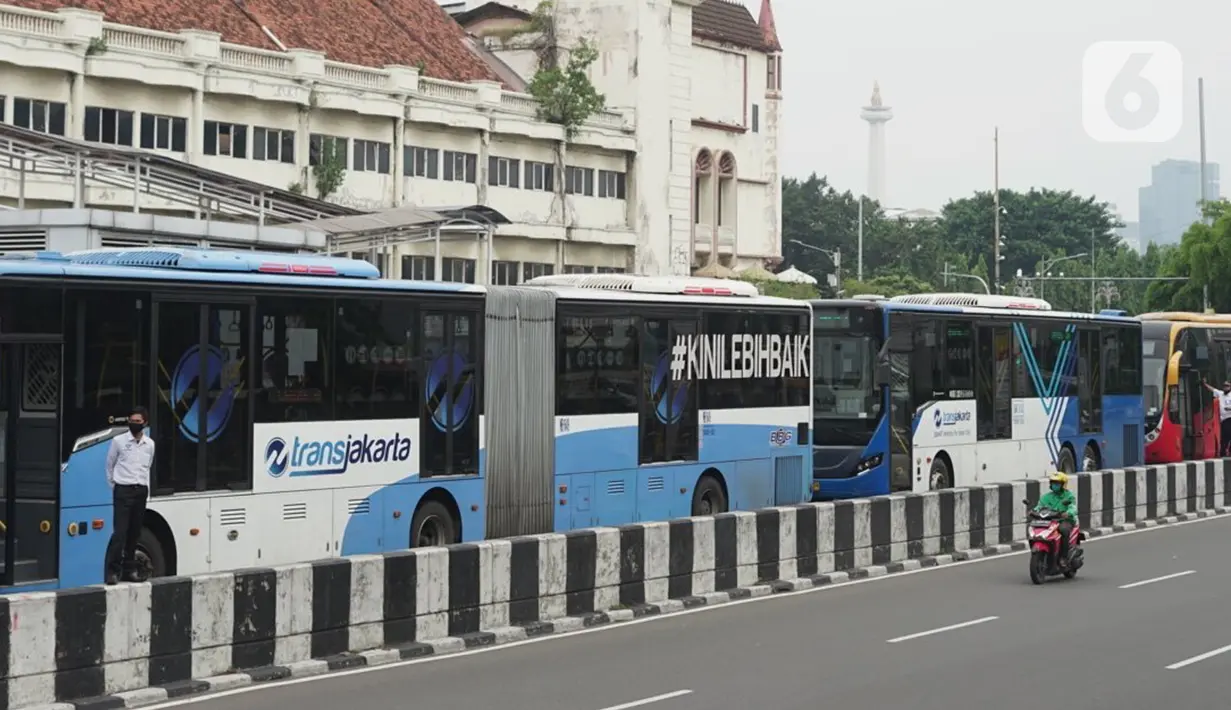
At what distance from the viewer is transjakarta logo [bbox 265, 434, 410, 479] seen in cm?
1881

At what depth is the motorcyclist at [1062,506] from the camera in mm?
21859

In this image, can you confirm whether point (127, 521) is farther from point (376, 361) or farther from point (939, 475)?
point (939, 475)

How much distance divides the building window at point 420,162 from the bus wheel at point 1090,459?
36466 mm

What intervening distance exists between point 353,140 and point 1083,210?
351 ft

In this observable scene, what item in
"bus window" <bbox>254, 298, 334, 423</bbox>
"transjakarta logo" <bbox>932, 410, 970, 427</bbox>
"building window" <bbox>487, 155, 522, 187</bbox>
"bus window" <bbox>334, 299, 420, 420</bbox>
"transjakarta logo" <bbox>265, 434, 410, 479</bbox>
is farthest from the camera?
"building window" <bbox>487, 155, 522, 187</bbox>

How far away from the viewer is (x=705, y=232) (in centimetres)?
9412

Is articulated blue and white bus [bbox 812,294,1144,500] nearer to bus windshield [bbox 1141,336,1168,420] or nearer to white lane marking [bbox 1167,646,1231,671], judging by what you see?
bus windshield [bbox 1141,336,1168,420]

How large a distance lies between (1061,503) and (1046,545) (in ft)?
1.64

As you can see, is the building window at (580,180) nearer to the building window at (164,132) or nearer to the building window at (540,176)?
Answer: the building window at (540,176)

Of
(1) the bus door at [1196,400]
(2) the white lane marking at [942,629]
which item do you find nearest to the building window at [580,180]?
(1) the bus door at [1196,400]

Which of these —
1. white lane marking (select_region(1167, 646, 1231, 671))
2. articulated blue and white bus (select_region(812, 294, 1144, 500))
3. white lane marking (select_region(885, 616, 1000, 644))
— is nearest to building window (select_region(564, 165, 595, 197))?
articulated blue and white bus (select_region(812, 294, 1144, 500))

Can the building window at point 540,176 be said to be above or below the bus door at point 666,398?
above

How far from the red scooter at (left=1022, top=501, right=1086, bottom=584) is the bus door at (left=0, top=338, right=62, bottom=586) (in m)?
10.8

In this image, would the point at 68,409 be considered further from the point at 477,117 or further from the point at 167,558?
the point at 477,117
